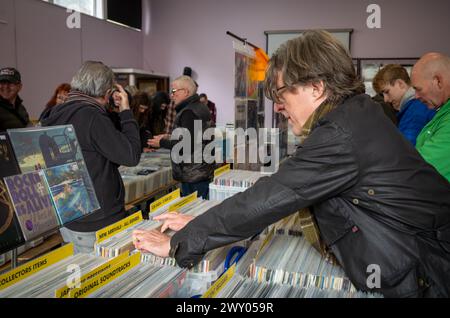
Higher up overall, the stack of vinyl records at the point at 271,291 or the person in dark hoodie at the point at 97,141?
the person in dark hoodie at the point at 97,141

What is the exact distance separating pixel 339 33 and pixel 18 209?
917 centimetres

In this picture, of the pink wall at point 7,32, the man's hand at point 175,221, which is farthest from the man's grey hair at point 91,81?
the pink wall at point 7,32

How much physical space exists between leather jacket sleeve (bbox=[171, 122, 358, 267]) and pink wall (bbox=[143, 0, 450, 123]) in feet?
29.6

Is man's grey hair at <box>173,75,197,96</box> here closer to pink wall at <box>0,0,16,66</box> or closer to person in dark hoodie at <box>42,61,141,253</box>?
person in dark hoodie at <box>42,61,141,253</box>

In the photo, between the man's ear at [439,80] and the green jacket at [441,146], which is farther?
the man's ear at [439,80]

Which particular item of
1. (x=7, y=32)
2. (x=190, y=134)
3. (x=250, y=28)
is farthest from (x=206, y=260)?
(x=250, y=28)

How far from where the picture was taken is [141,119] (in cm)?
523

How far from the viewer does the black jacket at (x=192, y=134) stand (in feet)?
12.2

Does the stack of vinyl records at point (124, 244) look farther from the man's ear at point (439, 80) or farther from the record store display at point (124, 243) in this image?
the man's ear at point (439, 80)

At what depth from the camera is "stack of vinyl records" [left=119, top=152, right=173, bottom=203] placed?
12.4 feet

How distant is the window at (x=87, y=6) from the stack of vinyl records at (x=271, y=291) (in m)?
7.64

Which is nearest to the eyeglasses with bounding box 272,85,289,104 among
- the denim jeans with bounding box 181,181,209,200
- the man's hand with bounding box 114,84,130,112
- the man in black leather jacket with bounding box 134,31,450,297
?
the man in black leather jacket with bounding box 134,31,450,297
